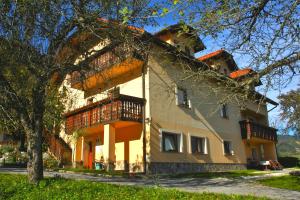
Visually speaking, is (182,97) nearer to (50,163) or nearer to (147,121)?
(147,121)

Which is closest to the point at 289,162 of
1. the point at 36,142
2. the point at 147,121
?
the point at 147,121

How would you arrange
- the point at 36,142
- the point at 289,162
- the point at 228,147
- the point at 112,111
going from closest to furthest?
the point at 36,142 < the point at 112,111 < the point at 228,147 < the point at 289,162

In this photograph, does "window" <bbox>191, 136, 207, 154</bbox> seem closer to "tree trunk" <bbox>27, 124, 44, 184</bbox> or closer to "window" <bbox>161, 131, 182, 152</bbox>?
"window" <bbox>161, 131, 182, 152</bbox>

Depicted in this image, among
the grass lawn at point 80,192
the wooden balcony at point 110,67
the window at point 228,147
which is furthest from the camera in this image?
the window at point 228,147

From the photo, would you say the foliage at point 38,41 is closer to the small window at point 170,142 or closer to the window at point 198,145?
the small window at point 170,142

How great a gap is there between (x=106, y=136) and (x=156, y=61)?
5.33m

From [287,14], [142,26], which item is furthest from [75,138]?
[287,14]

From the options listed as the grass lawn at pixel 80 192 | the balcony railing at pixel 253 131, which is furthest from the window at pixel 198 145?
the grass lawn at pixel 80 192

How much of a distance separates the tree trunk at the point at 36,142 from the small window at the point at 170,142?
880 cm

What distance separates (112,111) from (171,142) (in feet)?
14.0

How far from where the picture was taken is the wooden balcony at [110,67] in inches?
508

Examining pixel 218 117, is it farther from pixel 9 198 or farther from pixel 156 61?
pixel 9 198

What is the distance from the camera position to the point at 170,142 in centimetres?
1969

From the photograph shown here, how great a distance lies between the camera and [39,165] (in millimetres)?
11266
